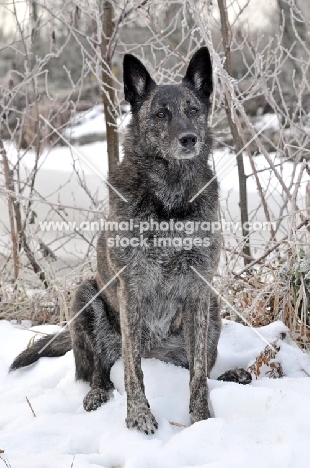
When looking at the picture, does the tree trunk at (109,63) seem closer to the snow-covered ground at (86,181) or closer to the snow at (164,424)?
the snow-covered ground at (86,181)

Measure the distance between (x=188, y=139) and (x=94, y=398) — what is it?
145 centimetres

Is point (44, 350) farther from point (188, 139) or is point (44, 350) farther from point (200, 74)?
point (200, 74)

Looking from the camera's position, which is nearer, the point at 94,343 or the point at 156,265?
the point at 156,265

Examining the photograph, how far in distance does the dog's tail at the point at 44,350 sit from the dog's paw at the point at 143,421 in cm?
111

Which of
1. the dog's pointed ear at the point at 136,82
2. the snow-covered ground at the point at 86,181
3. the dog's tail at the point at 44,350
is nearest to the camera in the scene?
the dog's pointed ear at the point at 136,82

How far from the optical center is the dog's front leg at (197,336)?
3.09 m

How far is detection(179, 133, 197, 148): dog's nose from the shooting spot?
306 cm

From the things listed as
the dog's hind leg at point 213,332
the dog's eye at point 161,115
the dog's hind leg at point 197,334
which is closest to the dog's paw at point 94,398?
the dog's hind leg at point 197,334

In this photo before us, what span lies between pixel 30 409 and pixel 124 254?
0.95 meters

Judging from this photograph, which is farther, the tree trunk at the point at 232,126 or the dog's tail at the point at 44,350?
the tree trunk at the point at 232,126

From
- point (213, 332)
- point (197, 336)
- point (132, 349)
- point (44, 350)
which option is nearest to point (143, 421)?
point (132, 349)

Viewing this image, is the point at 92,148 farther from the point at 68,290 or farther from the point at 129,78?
the point at 129,78

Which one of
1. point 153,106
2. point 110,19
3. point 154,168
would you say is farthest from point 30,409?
point 110,19

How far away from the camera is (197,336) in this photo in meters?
3.18
